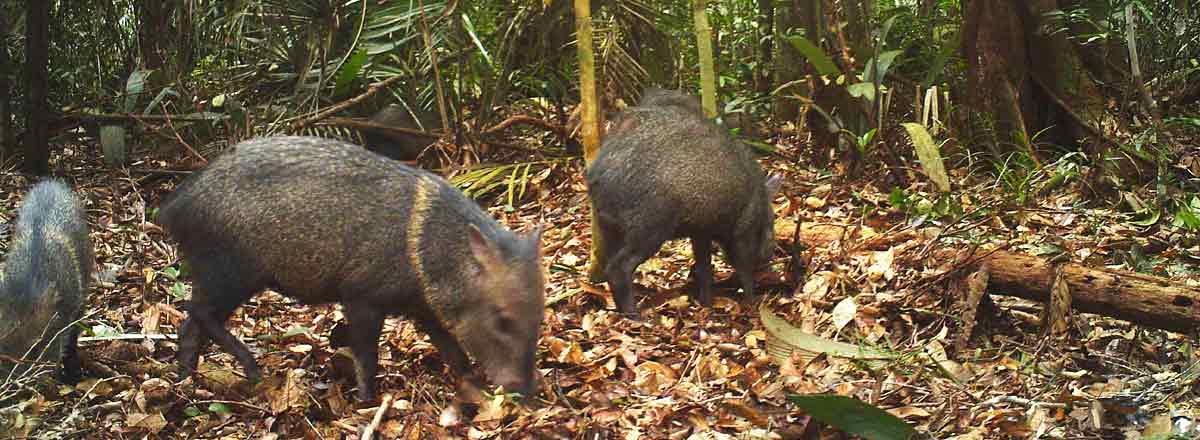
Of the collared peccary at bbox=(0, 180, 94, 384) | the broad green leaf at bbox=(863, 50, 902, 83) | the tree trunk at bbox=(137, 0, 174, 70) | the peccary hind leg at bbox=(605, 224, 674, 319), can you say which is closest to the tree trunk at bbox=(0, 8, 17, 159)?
the tree trunk at bbox=(137, 0, 174, 70)

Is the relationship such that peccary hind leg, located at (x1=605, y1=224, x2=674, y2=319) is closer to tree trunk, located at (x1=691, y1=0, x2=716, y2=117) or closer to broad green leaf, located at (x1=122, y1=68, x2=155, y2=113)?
tree trunk, located at (x1=691, y1=0, x2=716, y2=117)

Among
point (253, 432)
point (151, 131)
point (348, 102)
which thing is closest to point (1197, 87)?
point (348, 102)

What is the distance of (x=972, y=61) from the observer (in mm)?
6855

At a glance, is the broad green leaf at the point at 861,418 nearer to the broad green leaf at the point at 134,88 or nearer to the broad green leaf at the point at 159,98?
the broad green leaf at the point at 159,98

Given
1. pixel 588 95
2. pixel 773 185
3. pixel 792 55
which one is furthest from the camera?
pixel 792 55

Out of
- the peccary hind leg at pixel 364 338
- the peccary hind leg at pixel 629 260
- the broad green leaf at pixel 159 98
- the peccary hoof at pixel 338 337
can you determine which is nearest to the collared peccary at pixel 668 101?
the peccary hind leg at pixel 629 260

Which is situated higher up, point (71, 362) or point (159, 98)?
point (159, 98)

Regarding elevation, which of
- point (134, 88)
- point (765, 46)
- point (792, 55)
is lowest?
point (765, 46)

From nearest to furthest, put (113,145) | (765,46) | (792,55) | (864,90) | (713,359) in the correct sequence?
(713,359)
(864,90)
(113,145)
(792,55)
(765,46)

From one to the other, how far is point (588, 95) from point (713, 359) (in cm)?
124

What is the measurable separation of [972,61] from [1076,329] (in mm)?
2930

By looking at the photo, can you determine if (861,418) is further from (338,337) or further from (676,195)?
(338,337)

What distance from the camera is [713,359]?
4516mm

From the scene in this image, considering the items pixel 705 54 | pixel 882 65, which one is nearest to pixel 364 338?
pixel 705 54
